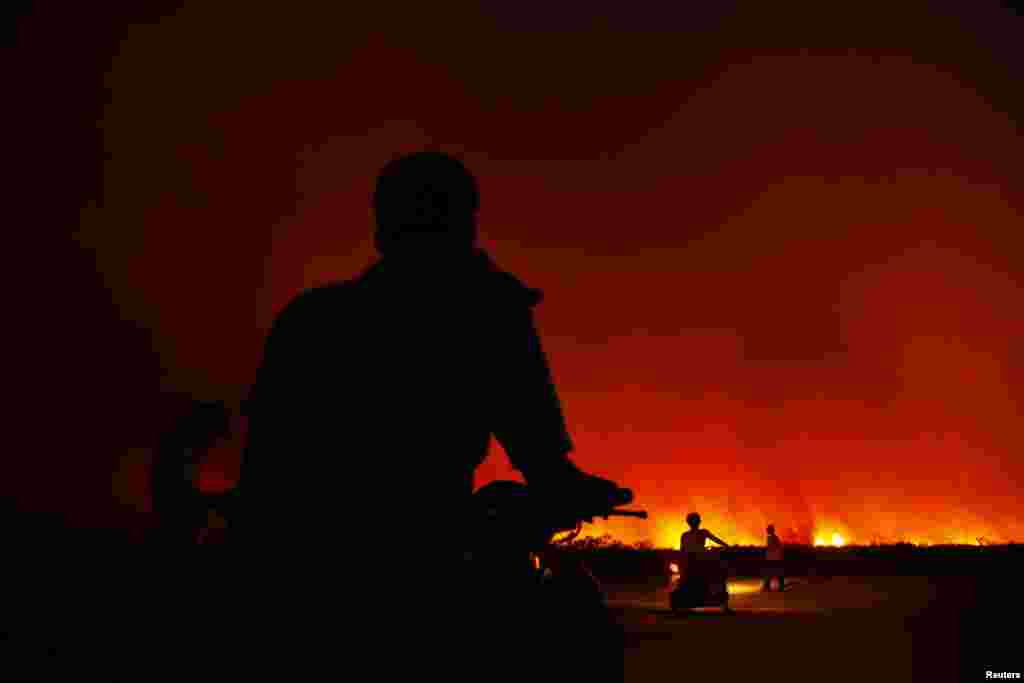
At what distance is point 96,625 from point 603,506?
88cm

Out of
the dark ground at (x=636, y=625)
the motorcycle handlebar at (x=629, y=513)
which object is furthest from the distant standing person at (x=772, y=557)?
the motorcycle handlebar at (x=629, y=513)

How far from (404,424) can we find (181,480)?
1.18 feet

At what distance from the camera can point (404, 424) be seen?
142 cm

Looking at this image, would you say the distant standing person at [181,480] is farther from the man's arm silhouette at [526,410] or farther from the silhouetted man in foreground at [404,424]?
the man's arm silhouette at [526,410]

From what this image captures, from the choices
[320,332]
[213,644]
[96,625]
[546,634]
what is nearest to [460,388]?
[320,332]

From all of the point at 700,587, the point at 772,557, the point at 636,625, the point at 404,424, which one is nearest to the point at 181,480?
the point at 404,424

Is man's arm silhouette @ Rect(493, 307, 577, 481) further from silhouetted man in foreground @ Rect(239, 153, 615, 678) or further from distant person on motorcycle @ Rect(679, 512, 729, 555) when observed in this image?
distant person on motorcycle @ Rect(679, 512, 729, 555)

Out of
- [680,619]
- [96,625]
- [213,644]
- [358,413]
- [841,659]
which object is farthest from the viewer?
[680,619]

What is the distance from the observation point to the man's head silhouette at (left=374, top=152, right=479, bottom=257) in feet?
5.09

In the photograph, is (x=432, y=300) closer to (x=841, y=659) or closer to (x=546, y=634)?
(x=546, y=634)

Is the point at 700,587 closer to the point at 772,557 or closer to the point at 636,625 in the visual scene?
the point at 636,625

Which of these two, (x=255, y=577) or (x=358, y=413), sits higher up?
(x=358, y=413)

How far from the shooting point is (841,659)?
33.3 feet

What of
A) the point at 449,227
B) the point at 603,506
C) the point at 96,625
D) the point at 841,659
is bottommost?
the point at 841,659
